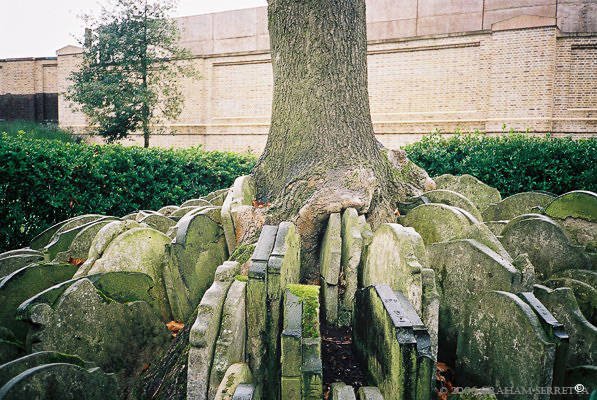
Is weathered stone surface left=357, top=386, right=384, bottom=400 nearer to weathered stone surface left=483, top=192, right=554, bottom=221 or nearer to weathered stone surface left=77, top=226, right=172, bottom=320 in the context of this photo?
weathered stone surface left=77, top=226, right=172, bottom=320

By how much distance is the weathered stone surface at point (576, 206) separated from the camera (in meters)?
4.94

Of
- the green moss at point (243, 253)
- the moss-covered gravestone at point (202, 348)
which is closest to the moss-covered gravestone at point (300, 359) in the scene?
the moss-covered gravestone at point (202, 348)

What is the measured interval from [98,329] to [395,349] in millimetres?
2222

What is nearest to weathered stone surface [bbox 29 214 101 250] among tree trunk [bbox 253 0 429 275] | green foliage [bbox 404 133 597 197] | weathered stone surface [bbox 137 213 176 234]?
weathered stone surface [bbox 137 213 176 234]

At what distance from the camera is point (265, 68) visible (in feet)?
59.5

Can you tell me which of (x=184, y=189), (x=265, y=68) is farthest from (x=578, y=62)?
(x=184, y=189)

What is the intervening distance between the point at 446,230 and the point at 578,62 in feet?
43.3

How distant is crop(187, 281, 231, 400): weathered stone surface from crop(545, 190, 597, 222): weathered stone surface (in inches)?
166

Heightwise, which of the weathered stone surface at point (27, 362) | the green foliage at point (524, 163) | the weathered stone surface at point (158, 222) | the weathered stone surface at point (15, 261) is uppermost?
the green foliage at point (524, 163)

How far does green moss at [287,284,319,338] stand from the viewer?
2953 mm

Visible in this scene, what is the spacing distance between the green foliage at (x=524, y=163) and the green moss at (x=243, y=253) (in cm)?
656

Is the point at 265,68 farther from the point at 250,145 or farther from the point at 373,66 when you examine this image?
the point at 373,66

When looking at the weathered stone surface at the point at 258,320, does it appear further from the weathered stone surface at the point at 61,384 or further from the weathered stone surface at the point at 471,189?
the weathered stone surface at the point at 471,189

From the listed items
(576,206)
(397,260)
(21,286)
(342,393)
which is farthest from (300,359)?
(576,206)
